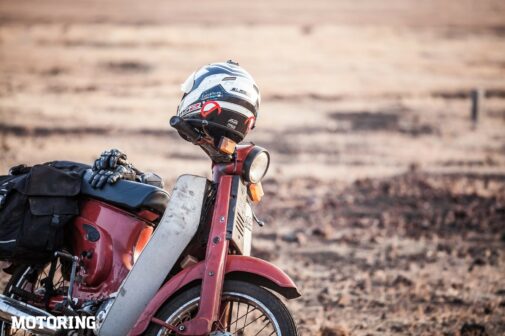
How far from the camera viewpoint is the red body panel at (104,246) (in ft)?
16.6

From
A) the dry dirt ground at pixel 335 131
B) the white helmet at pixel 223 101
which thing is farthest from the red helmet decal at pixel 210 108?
the dry dirt ground at pixel 335 131

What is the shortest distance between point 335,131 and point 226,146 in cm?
1397

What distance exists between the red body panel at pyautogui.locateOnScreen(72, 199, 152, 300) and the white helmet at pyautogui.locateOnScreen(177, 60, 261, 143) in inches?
30.1

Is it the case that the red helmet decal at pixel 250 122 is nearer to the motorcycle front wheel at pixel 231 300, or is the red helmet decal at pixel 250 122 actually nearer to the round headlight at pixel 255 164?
the round headlight at pixel 255 164

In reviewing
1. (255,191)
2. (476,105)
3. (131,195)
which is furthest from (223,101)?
(476,105)

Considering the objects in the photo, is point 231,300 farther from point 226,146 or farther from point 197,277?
point 226,146

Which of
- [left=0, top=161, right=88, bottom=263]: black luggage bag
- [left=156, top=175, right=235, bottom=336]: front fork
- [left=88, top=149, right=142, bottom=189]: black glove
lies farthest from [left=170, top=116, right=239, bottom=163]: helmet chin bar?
[left=0, top=161, right=88, bottom=263]: black luggage bag

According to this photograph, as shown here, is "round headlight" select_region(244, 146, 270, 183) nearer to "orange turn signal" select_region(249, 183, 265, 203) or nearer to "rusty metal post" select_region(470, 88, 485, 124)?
"orange turn signal" select_region(249, 183, 265, 203)

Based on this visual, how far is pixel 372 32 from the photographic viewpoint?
4141 centimetres

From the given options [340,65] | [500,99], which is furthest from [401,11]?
[500,99]

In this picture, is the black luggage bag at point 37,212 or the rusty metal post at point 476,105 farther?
the rusty metal post at point 476,105

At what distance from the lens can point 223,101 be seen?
4.76m

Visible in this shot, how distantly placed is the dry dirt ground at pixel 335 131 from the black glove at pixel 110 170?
6.54 ft

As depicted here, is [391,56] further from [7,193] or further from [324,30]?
[7,193]
